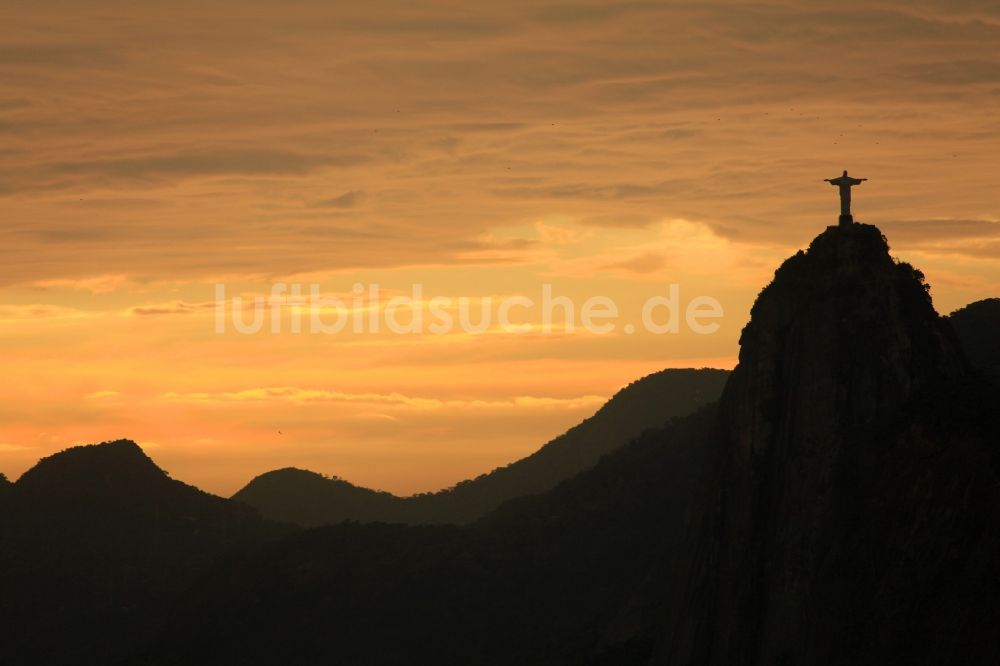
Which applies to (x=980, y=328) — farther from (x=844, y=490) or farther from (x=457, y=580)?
(x=844, y=490)

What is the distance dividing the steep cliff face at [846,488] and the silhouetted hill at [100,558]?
336 ft

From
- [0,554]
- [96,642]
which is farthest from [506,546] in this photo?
[0,554]

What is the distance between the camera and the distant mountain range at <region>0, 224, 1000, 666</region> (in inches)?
2281

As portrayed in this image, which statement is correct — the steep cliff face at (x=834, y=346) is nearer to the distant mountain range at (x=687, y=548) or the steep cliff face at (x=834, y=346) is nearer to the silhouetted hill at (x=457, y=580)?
the distant mountain range at (x=687, y=548)

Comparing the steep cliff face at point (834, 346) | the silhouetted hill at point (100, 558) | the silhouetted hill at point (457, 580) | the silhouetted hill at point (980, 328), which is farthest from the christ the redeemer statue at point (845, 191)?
the silhouetted hill at point (100, 558)

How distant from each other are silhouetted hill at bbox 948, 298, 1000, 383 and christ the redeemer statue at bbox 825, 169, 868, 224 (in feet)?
125

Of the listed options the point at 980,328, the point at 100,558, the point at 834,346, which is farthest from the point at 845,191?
the point at 100,558

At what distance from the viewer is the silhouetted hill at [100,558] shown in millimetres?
157750

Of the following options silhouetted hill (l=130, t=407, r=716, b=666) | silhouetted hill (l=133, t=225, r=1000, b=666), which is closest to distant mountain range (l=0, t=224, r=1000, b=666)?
silhouetted hill (l=133, t=225, r=1000, b=666)

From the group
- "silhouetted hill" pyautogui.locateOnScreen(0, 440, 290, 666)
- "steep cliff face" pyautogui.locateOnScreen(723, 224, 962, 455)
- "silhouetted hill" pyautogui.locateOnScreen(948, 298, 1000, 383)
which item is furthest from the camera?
"silhouetted hill" pyautogui.locateOnScreen(0, 440, 290, 666)

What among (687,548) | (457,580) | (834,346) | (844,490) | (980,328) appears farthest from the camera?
(457,580)

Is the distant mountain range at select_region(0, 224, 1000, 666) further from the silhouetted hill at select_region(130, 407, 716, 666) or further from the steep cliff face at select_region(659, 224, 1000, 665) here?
the silhouetted hill at select_region(130, 407, 716, 666)

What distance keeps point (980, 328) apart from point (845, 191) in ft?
228

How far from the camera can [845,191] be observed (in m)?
65.6
